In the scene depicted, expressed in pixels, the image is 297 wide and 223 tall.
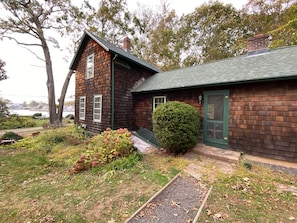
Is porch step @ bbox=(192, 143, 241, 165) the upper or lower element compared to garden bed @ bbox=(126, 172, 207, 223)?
upper

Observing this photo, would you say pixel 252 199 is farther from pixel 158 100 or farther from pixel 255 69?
pixel 158 100

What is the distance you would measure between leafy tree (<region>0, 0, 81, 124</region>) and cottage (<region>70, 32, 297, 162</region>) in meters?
5.99

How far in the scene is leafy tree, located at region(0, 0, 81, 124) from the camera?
10.9 m

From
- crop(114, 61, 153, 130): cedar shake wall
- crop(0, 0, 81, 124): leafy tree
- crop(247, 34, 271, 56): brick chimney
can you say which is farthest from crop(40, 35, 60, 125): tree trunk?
crop(247, 34, 271, 56): brick chimney

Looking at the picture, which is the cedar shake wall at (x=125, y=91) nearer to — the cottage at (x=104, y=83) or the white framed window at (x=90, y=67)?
the cottage at (x=104, y=83)

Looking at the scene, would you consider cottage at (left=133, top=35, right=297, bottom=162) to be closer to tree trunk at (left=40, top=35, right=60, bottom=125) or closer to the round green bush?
the round green bush

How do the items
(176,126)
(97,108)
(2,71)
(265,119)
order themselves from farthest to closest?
(2,71), (97,108), (176,126), (265,119)

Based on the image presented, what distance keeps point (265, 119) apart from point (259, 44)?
384cm

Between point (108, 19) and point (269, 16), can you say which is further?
point (108, 19)

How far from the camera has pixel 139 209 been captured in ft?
7.75

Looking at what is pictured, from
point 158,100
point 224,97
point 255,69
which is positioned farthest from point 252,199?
point 158,100

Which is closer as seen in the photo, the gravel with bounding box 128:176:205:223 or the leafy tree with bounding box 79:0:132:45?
the gravel with bounding box 128:176:205:223

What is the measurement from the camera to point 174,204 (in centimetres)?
256

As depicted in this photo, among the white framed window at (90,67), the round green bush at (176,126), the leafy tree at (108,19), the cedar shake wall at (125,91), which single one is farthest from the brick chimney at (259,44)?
the leafy tree at (108,19)
